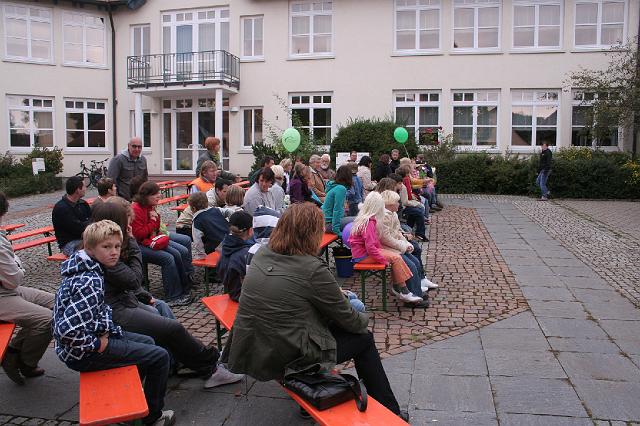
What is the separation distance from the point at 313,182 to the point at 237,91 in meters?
14.5

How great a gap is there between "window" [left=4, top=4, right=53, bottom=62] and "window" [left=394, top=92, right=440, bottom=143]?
1473 cm

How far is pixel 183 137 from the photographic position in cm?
2602

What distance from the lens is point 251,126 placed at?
25.1 m

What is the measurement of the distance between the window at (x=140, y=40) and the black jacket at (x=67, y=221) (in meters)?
20.1

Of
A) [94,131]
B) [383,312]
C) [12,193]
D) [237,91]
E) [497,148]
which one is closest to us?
[383,312]

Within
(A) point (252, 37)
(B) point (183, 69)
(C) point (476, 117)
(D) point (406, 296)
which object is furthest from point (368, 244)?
(B) point (183, 69)

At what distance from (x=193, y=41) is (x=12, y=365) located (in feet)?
73.4

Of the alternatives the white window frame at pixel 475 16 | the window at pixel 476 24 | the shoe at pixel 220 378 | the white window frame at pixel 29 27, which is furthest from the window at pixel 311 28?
the shoe at pixel 220 378

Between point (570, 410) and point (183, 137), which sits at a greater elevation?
point (183, 137)

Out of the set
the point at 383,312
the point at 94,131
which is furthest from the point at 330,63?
→ the point at 383,312

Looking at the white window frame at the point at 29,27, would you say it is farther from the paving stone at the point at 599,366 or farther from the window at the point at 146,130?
the paving stone at the point at 599,366

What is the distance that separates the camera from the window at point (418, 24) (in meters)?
23.5

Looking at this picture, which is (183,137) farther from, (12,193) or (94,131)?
(12,193)

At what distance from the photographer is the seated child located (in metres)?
5.31
